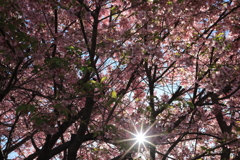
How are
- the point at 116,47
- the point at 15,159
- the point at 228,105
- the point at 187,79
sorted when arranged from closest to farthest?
the point at 116,47, the point at 228,105, the point at 187,79, the point at 15,159

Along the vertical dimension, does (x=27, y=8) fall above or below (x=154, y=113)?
above

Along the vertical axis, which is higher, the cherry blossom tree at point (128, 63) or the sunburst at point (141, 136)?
the cherry blossom tree at point (128, 63)

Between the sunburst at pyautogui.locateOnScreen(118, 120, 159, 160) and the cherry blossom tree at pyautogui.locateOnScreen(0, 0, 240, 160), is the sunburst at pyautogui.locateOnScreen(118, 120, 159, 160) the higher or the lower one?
the lower one

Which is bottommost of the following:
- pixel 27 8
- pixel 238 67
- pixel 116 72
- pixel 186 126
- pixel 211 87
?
pixel 186 126

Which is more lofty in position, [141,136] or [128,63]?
[128,63]

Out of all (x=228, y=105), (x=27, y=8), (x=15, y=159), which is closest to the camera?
(x=27, y=8)

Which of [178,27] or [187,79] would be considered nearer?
[178,27]

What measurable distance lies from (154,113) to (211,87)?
5.67 ft

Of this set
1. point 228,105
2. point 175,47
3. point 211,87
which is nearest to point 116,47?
point 175,47

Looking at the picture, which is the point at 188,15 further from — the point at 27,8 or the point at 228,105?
the point at 27,8

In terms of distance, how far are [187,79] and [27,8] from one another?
238 inches

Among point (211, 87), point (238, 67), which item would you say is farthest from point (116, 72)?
point (238, 67)

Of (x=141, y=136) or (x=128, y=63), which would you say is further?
(x=128, y=63)

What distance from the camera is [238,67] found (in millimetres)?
6941
